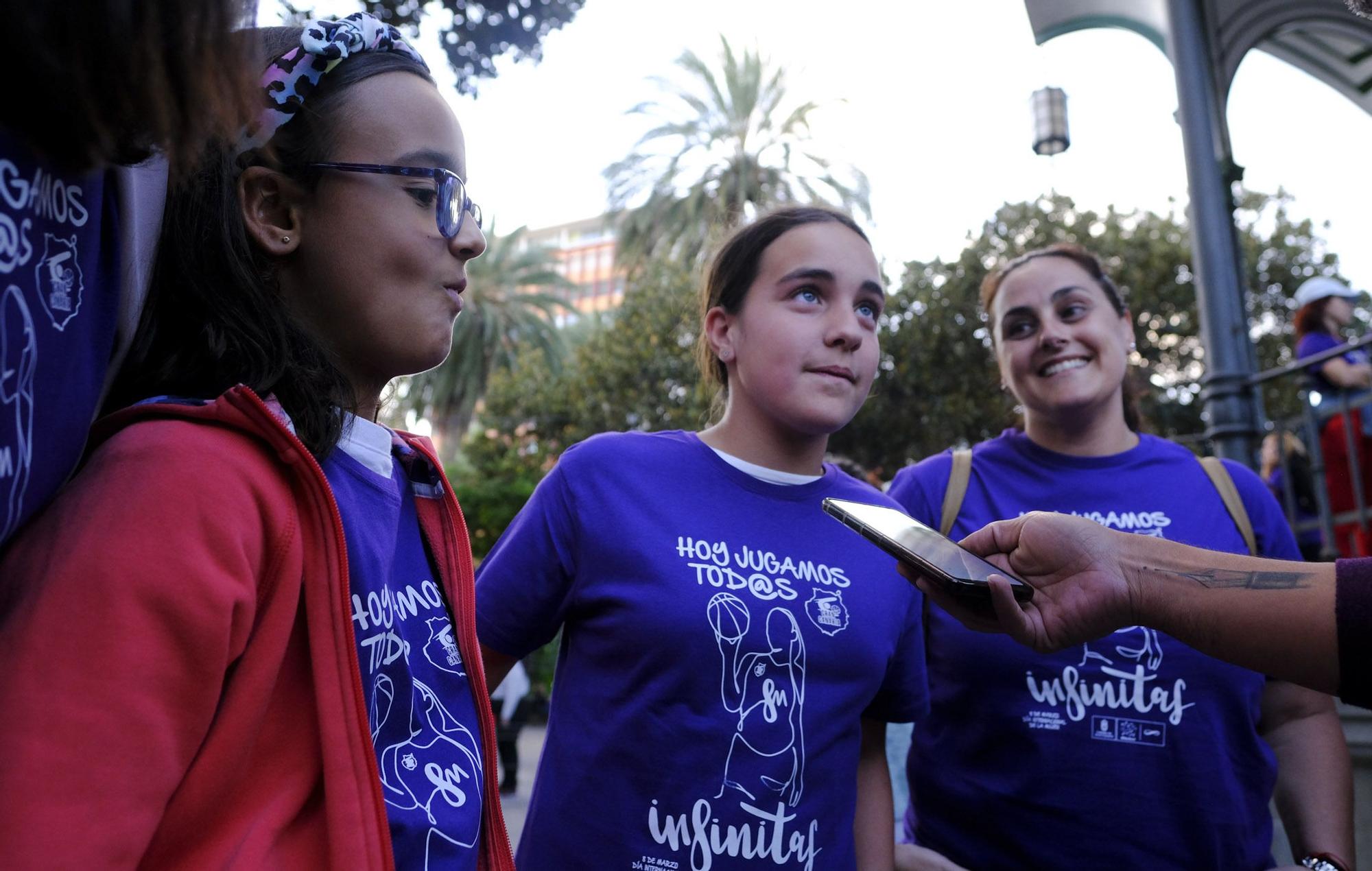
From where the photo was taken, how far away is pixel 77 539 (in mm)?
911

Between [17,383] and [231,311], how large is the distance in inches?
18.3

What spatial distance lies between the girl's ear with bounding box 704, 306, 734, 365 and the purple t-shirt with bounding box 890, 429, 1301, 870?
28.8 inches

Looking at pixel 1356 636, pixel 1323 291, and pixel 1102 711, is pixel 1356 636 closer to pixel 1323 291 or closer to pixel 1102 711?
pixel 1102 711

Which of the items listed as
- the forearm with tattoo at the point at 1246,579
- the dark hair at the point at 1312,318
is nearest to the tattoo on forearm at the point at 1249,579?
the forearm with tattoo at the point at 1246,579

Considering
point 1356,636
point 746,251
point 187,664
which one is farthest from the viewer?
point 746,251

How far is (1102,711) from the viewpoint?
2225mm

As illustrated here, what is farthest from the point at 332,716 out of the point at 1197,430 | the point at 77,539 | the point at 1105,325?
the point at 1197,430

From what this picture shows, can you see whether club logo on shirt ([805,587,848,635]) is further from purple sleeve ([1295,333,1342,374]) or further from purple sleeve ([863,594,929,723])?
purple sleeve ([1295,333,1342,374])

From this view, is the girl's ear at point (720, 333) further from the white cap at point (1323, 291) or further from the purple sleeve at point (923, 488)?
the white cap at point (1323, 291)

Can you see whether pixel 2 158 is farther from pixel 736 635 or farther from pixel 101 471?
pixel 736 635

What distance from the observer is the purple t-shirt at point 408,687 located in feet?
3.98

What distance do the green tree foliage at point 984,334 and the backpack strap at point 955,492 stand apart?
588 inches

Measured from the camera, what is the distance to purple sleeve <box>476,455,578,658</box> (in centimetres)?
205

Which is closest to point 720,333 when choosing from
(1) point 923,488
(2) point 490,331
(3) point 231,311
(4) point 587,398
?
(1) point 923,488
